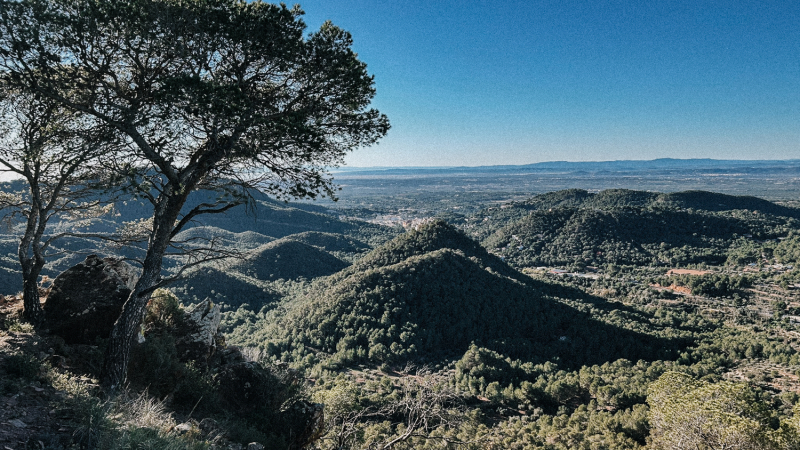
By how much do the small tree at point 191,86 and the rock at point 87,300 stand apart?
3.14m

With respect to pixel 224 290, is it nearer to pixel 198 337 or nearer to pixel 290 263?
pixel 290 263

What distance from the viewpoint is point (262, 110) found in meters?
9.05

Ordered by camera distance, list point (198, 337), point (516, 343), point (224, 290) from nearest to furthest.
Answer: point (198, 337) < point (516, 343) < point (224, 290)

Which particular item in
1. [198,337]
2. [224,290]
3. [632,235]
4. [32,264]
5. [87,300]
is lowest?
[224,290]

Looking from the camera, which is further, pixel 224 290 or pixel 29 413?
pixel 224 290

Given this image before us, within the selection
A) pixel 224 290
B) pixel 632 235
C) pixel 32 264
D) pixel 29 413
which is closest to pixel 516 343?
pixel 32 264

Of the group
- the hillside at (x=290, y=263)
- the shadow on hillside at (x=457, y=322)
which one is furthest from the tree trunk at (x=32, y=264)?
the hillside at (x=290, y=263)

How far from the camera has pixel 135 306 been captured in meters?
8.51

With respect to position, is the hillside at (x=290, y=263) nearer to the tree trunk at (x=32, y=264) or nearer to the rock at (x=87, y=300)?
the rock at (x=87, y=300)

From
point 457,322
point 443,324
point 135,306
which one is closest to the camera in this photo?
point 135,306

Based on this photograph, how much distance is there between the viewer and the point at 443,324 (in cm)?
4781

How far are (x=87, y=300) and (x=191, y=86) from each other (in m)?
8.20

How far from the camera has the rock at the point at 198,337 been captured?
40.5 feet

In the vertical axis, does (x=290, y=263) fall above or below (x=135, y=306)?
below
